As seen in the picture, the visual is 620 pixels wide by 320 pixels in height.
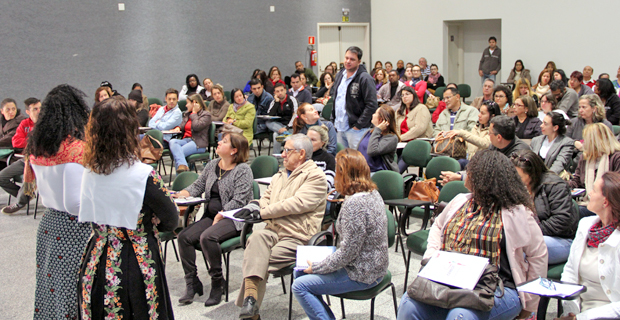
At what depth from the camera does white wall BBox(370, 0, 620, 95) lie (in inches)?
440

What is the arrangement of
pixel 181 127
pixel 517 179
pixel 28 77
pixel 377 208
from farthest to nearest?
pixel 28 77 < pixel 181 127 < pixel 377 208 < pixel 517 179

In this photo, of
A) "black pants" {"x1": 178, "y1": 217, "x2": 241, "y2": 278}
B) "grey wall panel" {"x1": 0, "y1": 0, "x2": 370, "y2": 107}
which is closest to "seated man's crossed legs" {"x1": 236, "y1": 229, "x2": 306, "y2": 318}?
"black pants" {"x1": 178, "y1": 217, "x2": 241, "y2": 278}

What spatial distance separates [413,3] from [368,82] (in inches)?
380

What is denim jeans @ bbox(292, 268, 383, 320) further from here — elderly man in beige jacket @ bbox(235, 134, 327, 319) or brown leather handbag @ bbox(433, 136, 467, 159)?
brown leather handbag @ bbox(433, 136, 467, 159)

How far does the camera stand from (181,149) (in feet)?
22.3

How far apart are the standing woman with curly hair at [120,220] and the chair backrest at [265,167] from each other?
2.43 metres

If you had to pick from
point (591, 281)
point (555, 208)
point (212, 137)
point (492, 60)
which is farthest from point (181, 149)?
point (492, 60)

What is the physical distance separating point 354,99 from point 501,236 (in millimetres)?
3423

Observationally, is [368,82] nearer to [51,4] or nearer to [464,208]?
[464,208]

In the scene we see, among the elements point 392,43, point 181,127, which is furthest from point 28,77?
point 392,43

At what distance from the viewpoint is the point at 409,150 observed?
214 inches

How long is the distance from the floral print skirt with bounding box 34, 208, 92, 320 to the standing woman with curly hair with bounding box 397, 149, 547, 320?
1598 millimetres

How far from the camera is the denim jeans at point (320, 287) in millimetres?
2789

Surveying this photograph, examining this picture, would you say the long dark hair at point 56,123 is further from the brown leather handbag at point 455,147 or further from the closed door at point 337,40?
the closed door at point 337,40
